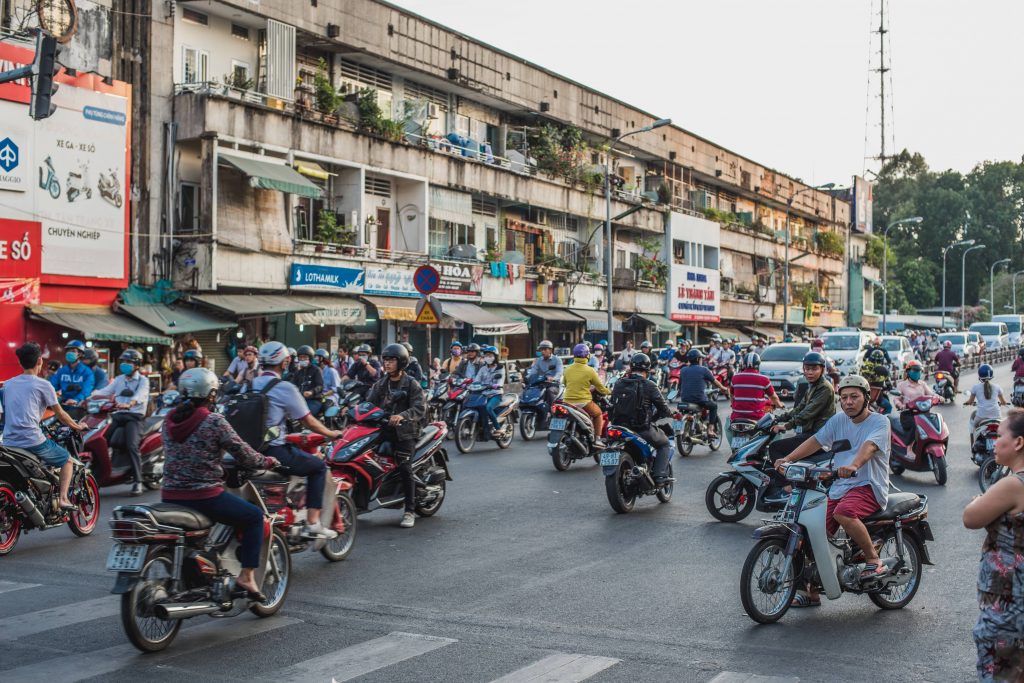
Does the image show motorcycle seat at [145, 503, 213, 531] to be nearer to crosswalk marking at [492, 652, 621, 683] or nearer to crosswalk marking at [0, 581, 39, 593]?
crosswalk marking at [492, 652, 621, 683]

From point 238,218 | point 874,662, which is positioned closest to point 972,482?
point 874,662

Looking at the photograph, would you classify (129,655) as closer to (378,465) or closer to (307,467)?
(307,467)

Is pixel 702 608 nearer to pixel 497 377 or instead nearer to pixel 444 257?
pixel 497 377

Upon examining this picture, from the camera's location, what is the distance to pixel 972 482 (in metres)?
15.1

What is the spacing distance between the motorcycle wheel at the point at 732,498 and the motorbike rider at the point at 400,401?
10.8ft

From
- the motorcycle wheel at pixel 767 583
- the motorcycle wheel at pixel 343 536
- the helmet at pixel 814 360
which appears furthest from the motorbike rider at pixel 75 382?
the motorcycle wheel at pixel 767 583

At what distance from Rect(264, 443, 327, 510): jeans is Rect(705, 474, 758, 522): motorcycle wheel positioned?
477 centimetres

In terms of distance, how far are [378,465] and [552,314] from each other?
30.9m

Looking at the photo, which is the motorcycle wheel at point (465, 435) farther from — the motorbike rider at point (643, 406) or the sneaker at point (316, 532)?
the sneaker at point (316, 532)

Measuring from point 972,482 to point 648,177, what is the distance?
3959 cm

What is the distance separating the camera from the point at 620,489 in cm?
1197

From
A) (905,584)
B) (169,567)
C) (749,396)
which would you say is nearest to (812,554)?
(905,584)

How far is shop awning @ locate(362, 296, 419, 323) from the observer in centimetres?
3112

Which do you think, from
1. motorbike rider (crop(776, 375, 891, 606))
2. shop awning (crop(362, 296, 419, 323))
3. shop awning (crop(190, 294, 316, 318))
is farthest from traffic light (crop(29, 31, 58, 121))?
shop awning (crop(362, 296, 419, 323))
